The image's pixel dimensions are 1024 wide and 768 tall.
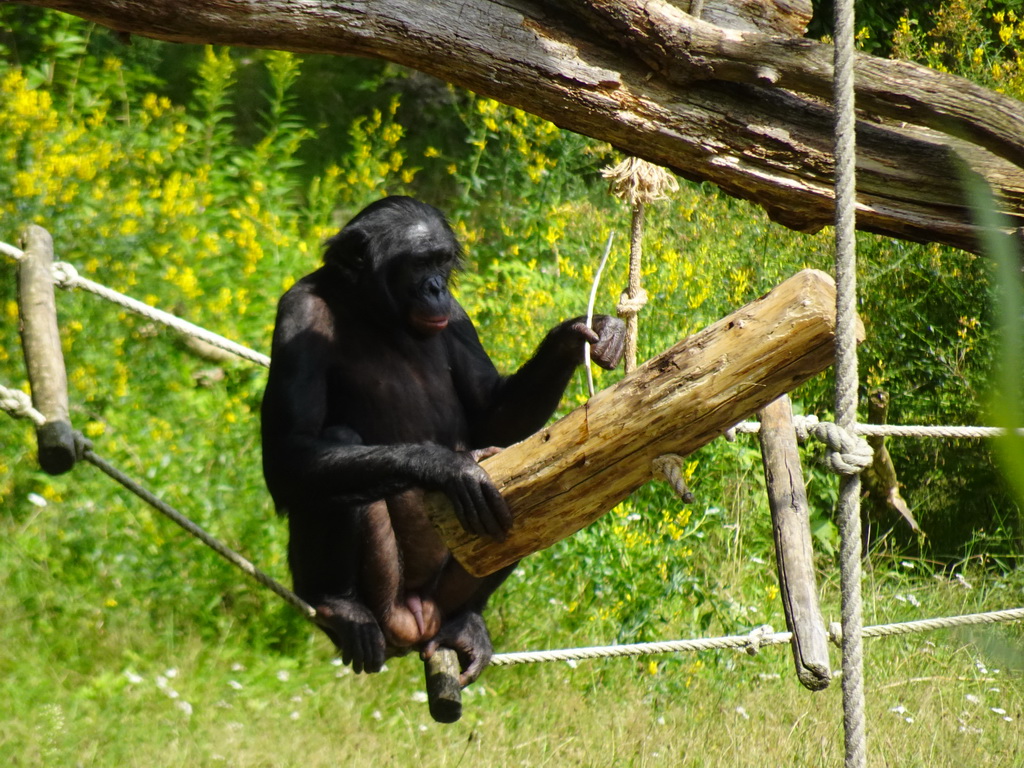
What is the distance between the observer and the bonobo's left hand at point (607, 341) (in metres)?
3.36

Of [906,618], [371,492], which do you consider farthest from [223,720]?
[906,618]

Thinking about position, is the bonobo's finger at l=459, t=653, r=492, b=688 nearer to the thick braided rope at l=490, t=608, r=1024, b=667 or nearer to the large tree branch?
the thick braided rope at l=490, t=608, r=1024, b=667

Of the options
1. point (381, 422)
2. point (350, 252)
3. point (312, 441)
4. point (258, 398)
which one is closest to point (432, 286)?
point (350, 252)

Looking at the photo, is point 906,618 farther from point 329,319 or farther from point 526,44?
point 526,44

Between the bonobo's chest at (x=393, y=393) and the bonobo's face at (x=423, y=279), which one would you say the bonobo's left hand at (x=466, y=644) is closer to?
the bonobo's chest at (x=393, y=393)

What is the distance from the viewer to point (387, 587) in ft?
12.5

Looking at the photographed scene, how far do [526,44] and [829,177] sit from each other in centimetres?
90

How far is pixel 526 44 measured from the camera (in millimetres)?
3035

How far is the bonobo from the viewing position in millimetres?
3732

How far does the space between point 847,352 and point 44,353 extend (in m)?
2.41

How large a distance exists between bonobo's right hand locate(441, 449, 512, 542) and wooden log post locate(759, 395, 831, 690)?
103cm

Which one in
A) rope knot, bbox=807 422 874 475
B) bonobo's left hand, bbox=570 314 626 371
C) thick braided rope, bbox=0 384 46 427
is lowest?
thick braided rope, bbox=0 384 46 427

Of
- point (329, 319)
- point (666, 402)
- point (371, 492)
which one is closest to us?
point (666, 402)

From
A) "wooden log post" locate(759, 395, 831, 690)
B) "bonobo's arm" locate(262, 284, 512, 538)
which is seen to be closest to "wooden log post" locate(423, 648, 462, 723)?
"bonobo's arm" locate(262, 284, 512, 538)
